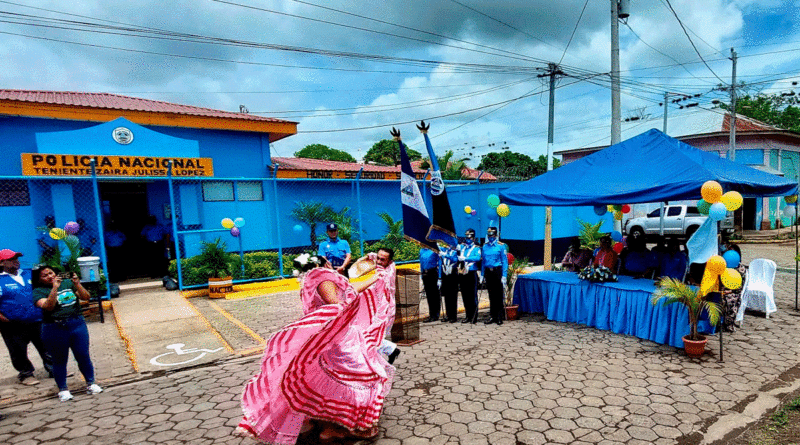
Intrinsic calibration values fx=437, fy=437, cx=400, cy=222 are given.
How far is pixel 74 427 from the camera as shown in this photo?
3984 millimetres

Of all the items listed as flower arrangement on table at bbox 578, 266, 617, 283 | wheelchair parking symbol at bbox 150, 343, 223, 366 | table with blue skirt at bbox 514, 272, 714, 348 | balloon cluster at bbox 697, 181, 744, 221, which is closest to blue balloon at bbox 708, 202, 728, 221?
balloon cluster at bbox 697, 181, 744, 221

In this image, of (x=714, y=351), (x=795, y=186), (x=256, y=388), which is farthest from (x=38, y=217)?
(x=795, y=186)

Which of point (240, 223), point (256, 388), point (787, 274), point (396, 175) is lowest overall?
point (787, 274)

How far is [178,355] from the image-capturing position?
582cm

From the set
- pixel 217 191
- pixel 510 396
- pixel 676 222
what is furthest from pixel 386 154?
pixel 510 396

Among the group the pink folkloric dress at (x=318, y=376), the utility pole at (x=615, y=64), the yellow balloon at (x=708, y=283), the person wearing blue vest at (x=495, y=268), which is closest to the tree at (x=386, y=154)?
the utility pole at (x=615, y=64)

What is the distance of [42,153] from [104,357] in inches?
215

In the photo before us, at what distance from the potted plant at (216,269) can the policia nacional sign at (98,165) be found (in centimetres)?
223

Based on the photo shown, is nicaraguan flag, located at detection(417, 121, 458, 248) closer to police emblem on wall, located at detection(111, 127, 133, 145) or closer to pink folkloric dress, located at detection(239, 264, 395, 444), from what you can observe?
pink folkloric dress, located at detection(239, 264, 395, 444)

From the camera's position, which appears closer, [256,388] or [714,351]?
[256,388]

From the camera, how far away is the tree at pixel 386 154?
3621 cm

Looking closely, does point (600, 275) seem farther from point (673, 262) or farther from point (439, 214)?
point (439, 214)

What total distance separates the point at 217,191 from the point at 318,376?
32.5 feet

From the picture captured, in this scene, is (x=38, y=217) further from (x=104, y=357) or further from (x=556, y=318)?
(x=556, y=318)
